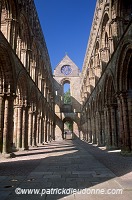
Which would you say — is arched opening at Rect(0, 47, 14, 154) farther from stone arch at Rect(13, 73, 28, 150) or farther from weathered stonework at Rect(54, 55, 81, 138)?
weathered stonework at Rect(54, 55, 81, 138)

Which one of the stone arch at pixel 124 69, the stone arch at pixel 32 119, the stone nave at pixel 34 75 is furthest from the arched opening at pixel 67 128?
the stone arch at pixel 124 69

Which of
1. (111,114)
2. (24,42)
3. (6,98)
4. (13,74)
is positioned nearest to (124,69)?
(111,114)

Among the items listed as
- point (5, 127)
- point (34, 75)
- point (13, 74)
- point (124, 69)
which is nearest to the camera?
point (5, 127)

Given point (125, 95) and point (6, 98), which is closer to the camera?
point (6, 98)

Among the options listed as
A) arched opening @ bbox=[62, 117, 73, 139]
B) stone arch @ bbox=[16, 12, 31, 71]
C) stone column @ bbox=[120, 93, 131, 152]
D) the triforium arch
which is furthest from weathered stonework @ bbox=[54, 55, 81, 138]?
stone column @ bbox=[120, 93, 131, 152]

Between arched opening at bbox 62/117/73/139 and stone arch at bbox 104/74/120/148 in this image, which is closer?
stone arch at bbox 104/74/120/148

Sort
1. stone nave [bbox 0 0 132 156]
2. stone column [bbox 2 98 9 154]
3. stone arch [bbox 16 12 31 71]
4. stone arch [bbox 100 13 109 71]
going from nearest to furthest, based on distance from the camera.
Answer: stone column [bbox 2 98 9 154] < stone nave [bbox 0 0 132 156] < stone arch [bbox 16 12 31 71] < stone arch [bbox 100 13 109 71]

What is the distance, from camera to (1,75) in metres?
10.8

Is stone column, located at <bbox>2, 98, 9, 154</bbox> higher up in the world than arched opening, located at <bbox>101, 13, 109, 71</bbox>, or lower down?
lower down

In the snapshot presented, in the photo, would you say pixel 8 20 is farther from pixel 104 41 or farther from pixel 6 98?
pixel 104 41

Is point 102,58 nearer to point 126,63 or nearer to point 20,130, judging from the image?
point 126,63

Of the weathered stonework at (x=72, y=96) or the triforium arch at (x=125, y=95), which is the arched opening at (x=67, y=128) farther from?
the triforium arch at (x=125, y=95)

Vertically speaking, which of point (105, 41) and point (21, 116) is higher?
point (105, 41)

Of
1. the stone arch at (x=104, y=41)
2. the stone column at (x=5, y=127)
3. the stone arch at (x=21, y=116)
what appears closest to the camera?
the stone column at (x=5, y=127)
